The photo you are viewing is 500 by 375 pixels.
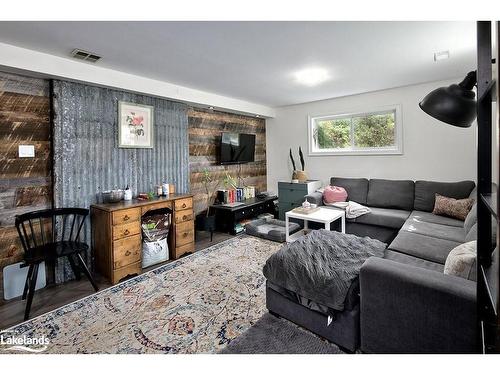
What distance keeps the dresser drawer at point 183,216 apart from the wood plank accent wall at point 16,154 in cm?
131

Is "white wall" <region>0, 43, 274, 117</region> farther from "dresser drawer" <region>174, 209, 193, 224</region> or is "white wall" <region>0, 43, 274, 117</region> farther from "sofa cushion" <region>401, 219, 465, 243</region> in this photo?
"sofa cushion" <region>401, 219, 465, 243</region>

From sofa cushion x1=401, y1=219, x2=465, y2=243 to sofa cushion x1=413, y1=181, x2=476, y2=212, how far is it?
2.40 feet

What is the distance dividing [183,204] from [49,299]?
1.57 metres

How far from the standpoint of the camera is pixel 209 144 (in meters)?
4.39

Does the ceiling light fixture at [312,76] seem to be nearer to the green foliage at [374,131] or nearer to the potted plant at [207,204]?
the green foliage at [374,131]

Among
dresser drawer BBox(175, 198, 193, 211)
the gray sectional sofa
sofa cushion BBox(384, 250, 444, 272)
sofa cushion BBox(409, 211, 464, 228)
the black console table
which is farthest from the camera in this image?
the black console table

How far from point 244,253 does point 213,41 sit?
238 centimetres

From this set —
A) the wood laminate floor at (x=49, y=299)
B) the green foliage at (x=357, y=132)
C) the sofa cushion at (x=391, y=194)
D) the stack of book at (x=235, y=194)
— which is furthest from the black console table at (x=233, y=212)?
the sofa cushion at (x=391, y=194)

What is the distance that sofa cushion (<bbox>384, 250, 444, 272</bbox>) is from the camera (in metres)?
1.95

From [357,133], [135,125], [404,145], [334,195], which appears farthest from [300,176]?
[135,125]

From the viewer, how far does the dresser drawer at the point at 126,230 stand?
2609 millimetres

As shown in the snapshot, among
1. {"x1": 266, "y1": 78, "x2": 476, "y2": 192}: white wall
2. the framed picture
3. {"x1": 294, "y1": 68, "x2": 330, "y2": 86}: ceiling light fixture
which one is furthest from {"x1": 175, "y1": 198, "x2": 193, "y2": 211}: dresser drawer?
{"x1": 266, "y1": 78, "x2": 476, "y2": 192}: white wall

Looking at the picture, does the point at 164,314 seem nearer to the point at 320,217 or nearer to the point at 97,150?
the point at 97,150
